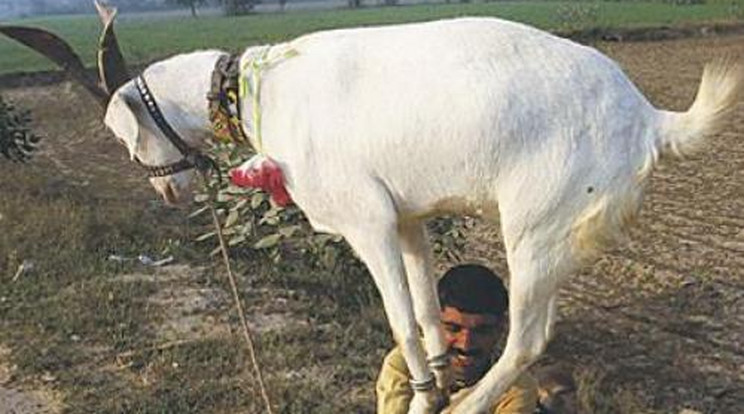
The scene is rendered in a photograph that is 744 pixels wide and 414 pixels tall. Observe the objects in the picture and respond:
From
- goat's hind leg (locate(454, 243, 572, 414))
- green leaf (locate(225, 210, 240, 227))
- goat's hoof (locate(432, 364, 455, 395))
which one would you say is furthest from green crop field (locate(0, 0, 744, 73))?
goat's hind leg (locate(454, 243, 572, 414))

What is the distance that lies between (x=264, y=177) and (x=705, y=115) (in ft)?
3.19

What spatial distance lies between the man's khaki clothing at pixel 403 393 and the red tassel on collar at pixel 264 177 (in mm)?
835

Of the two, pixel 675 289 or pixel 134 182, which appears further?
pixel 134 182

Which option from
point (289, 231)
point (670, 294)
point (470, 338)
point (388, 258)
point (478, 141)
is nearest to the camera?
point (478, 141)

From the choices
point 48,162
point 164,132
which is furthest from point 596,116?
point 48,162

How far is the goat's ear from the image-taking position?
250 cm

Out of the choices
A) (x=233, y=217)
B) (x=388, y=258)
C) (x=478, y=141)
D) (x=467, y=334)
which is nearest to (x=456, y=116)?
(x=478, y=141)

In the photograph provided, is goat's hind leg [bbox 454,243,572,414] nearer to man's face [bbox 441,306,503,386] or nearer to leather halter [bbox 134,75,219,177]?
man's face [bbox 441,306,503,386]

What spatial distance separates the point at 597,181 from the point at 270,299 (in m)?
4.48

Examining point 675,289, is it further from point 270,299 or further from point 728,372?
point 270,299

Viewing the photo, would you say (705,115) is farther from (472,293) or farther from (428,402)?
(472,293)

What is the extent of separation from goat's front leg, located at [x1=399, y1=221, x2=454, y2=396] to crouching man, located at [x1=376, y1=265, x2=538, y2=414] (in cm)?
43

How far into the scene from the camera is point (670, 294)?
6.56 m

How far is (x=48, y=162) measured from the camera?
521 inches
